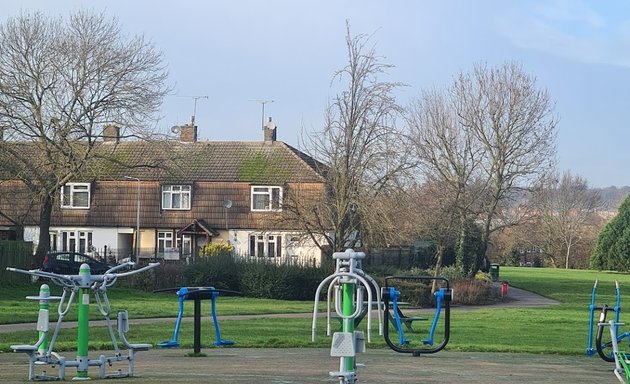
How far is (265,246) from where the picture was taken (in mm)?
57281

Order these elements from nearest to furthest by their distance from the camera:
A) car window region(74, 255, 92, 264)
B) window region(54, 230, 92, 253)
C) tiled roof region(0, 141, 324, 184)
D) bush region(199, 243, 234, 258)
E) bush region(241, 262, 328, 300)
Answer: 1. bush region(241, 262, 328, 300)
2. car window region(74, 255, 92, 264)
3. bush region(199, 243, 234, 258)
4. tiled roof region(0, 141, 324, 184)
5. window region(54, 230, 92, 253)

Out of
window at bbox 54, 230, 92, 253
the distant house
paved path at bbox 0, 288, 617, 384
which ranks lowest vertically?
paved path at bbox 0, 288, 617, 384

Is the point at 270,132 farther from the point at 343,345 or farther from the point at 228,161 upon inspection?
the point at 343,345

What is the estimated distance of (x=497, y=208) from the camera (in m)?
57.7

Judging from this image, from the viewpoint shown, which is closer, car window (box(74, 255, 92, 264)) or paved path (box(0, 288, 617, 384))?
paved path (box(0, 288, 617, 384))

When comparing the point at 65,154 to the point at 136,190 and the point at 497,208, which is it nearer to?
the point at 136,190

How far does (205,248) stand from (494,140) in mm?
16638

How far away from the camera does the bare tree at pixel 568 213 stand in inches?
4695

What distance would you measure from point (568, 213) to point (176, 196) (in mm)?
78751

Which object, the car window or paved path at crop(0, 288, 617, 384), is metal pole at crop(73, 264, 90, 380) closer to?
paved path at crop(0, 288, 617, 384)

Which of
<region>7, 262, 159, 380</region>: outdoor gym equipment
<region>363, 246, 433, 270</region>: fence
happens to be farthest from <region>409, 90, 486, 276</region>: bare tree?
<region>7, 262, 159, 380</region>: outdoor gym equipment

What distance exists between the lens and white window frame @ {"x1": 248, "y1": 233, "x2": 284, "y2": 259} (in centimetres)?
5556

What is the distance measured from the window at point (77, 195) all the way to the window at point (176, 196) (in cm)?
454

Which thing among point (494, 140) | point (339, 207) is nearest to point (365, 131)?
point (339, 207)
